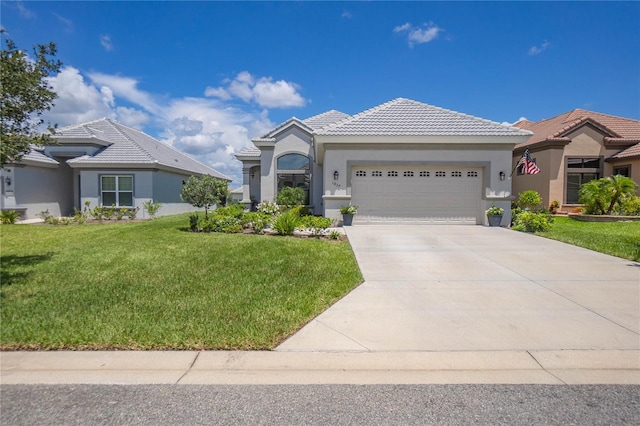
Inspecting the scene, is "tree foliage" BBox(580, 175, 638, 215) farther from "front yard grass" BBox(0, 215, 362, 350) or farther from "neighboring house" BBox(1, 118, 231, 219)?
"neighboring house" BBox(1, 118, 231, 219)

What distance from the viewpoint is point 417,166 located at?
14.0 metres

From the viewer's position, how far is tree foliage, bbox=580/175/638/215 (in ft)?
49.6

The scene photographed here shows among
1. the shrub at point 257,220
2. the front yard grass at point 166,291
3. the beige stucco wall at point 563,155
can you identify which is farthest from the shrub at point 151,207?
the beige stucco wall at point 563,155

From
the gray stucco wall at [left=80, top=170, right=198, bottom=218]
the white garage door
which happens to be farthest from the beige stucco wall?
the gray stucco wall at [left=80, top=170, right=198, bottom=218]

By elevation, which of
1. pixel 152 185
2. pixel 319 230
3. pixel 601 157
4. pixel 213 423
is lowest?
pixel 213 423

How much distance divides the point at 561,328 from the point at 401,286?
234 cm

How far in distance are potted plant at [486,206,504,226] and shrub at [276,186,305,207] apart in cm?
878

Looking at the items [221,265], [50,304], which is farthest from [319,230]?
[50,304]

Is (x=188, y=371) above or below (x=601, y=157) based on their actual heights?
below

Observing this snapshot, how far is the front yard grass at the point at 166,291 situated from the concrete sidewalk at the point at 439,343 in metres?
0.24

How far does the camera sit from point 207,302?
503 centimetres

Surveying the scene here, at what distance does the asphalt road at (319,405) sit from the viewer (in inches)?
107

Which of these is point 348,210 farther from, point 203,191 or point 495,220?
point 495,220

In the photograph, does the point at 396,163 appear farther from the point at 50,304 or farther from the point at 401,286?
the point at 50,304
